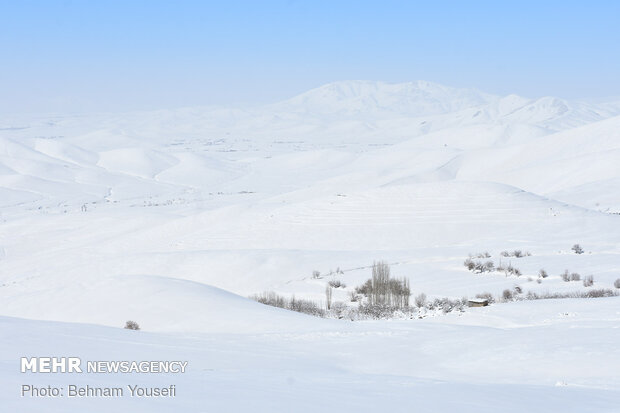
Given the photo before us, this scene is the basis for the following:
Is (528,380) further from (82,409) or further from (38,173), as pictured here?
(38,173)

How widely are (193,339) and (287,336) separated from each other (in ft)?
5.18

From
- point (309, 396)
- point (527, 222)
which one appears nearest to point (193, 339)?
point (309, 396)

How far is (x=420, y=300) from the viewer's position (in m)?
17.5

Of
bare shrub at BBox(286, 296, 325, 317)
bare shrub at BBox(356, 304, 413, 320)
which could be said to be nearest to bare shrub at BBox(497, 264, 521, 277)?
bare shrub at BBox(356, 304, 413, 320)

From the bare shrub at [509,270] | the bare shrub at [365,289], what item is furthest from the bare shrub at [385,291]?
the bare shrub at [509,270]

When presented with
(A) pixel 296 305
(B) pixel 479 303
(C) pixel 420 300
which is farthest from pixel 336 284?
(B) pixel 479 303

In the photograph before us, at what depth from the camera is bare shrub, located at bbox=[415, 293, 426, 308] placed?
1683cm

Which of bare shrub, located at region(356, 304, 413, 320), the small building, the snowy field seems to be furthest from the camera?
the small building

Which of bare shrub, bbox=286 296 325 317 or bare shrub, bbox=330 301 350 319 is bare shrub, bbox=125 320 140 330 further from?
bare shrub, bbox=330 301 350 319

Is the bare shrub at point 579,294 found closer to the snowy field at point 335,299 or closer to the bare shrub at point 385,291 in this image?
the snowy field at point 335,299

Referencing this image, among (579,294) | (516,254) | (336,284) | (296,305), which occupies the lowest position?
(579,294)

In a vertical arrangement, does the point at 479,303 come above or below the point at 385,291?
below

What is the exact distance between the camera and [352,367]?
950 cm

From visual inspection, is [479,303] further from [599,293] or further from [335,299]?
[335,299]
